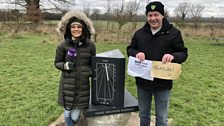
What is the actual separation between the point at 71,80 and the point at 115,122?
0.79 metres

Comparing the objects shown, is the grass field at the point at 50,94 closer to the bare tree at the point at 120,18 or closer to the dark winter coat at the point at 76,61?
the dark winter coat at the point at 76,61

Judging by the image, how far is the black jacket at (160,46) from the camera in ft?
8.84

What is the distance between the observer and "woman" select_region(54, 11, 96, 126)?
3.00m

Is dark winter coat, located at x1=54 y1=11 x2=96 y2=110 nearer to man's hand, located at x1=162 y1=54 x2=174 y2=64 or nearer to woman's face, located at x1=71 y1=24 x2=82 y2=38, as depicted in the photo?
woman's face, located at x1=71 y1=24 x2=82 y2=38

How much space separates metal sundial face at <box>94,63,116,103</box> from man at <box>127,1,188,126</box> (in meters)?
0.31

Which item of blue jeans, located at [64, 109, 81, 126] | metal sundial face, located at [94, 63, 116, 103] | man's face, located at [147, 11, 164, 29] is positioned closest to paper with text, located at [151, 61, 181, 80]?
man's face, located at [147, 11, 164, 29]

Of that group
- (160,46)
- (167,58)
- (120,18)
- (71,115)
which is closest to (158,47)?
(160,46)

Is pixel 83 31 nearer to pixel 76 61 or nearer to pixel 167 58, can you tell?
pixel 76 61

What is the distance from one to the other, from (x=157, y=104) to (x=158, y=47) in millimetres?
667

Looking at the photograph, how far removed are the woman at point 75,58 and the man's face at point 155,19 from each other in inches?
29.0

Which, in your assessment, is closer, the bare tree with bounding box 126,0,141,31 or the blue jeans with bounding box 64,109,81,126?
the blue jeans with bounding box 64,109,81,126

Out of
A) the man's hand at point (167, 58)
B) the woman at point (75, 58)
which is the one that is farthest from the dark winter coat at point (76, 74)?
the man's hand at point (167, 58)

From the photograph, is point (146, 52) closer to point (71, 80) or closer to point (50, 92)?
point (71, 80)

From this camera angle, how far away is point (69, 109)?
10.3ft
